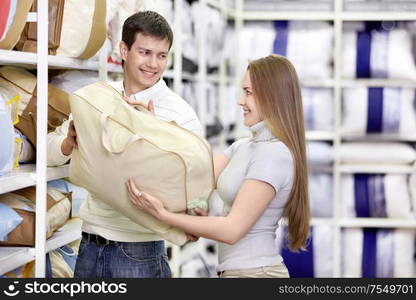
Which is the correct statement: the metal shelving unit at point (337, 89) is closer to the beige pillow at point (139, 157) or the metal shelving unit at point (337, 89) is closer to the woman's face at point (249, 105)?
the woman's face at point (249, 105)

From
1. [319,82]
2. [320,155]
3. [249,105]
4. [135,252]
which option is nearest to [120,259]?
[135,252]

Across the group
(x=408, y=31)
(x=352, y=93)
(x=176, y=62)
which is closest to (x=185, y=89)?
(x=176, y=62)

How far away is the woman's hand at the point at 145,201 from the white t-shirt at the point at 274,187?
23 cm

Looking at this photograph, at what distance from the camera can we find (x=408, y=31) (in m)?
4.21

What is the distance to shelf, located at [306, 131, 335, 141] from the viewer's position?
4.20 metres

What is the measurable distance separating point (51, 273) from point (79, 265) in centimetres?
26

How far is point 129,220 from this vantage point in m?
1.98

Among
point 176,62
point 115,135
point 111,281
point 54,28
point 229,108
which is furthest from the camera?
point 229,108

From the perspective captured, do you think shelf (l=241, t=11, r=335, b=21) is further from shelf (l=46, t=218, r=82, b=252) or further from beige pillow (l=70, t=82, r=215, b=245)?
beige pillow (l=70, t=82, r=215, b=245)

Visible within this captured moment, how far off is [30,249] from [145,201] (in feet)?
1.51

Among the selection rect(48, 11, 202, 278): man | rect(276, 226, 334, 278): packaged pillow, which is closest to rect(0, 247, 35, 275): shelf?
rect(48, 11, 202, 278): man

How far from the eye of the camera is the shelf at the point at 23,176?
191cm

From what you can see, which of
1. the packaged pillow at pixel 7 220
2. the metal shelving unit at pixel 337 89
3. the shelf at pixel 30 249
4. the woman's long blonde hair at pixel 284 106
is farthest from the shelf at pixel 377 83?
the packaged pillow at pixel 7 220

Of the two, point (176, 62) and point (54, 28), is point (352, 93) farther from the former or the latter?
point (54, 28)
